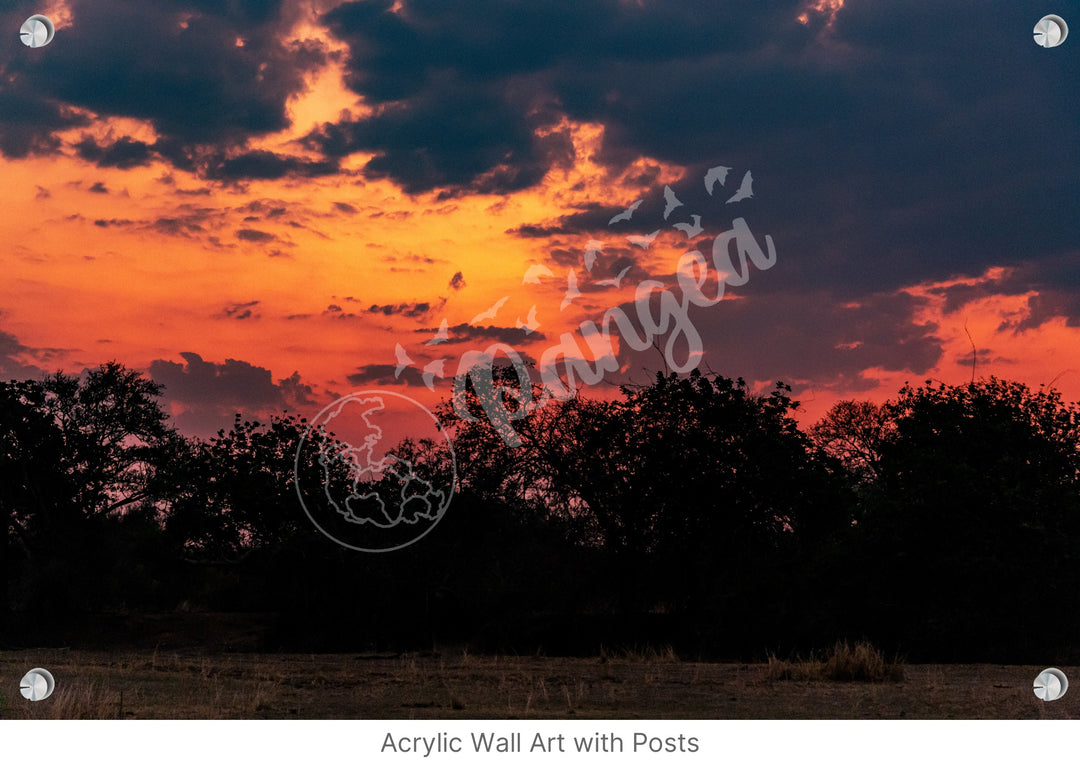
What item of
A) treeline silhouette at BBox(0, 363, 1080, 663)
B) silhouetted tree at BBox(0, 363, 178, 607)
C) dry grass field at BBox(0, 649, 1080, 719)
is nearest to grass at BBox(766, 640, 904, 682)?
dry grass field at BBox(0, 649, 1080, 719)

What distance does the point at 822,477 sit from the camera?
20.5 meters

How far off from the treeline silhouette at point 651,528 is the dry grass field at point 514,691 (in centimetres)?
296

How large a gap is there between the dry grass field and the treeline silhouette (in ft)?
9.72

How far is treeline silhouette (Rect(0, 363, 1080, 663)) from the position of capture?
61.2 feet

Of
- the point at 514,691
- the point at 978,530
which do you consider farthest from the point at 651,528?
the point at 514,691

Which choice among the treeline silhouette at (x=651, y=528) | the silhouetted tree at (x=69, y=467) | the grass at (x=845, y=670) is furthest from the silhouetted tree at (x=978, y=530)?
the silhouetted tree at (x=69, y=467)

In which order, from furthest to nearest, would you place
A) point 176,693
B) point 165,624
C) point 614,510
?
point 165,624 < point 614,510 < point 176,693

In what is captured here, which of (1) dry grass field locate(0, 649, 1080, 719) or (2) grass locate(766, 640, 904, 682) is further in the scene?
(2) grass locate(766, 640, 904, 682)

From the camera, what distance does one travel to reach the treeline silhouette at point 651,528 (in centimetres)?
1864

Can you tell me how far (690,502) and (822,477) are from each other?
8.56 ft

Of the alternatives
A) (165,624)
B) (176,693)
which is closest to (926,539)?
(176,693)

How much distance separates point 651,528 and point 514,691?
29.4 ft

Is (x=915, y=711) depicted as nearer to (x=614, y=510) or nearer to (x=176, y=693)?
(x=176, y=693)

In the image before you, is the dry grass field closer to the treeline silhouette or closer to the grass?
the grass
